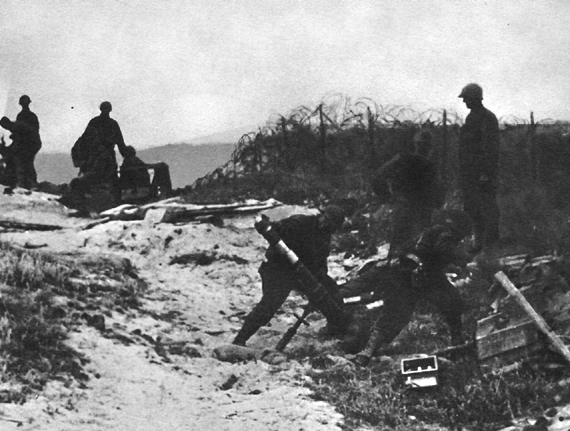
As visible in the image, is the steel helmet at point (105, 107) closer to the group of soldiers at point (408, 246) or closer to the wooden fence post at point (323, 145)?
the wooden fence post at point (323, 145)

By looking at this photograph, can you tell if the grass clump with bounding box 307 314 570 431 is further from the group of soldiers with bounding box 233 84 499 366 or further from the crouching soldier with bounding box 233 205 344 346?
the crouching soldier with bounding box 233 205 344 346

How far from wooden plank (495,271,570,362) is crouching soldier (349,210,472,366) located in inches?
25.1

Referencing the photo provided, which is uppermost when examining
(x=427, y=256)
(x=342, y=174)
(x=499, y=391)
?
(x=342, y=174)

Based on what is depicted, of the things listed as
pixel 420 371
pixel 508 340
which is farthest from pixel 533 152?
pixel 420 371

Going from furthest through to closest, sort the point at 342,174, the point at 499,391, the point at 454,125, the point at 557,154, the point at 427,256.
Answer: the point at 342,174 → the point at 454,125 → the point at 557,154 → the point at 427,256 → the point at 499,391

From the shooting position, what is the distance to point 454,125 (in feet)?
44.1

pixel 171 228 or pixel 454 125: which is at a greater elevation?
pixel 454 125

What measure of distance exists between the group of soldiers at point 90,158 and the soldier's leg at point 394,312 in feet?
25.3

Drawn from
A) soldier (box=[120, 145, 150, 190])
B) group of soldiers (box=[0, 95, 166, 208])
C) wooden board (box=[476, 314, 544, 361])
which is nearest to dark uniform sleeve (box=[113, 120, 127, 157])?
group of soldiers (box=[0, 95, 166, 208])

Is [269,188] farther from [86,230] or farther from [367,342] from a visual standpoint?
[367,342]

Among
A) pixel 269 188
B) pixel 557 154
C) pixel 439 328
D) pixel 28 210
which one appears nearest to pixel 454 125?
pixel 557 154

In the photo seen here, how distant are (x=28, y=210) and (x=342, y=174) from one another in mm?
4964

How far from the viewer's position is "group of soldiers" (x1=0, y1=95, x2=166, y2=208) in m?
14.8

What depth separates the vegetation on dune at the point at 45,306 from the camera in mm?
6863
